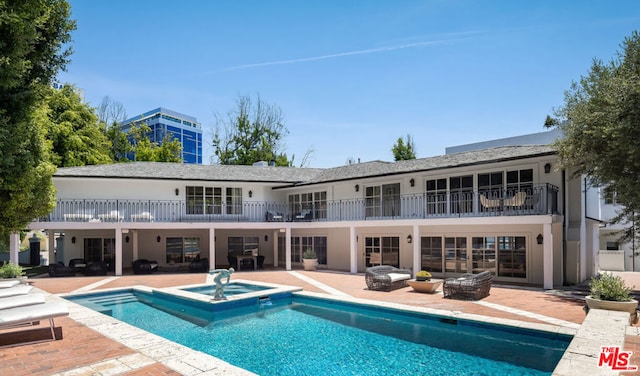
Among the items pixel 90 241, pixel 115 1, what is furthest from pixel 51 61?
pixel 90 241

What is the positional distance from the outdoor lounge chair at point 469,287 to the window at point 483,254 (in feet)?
13.5

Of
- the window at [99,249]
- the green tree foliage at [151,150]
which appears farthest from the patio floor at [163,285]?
the green tree foliage at [151,150]

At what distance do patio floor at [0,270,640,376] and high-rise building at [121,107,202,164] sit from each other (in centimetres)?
7370

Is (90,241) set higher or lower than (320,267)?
higher

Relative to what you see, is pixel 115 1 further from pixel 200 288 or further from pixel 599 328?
pixel 599 328

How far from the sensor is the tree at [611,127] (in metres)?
11.2

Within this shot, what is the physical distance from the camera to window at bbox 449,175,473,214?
17312mm

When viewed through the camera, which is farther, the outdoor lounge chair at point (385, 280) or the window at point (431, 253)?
the window at point (431, 253)

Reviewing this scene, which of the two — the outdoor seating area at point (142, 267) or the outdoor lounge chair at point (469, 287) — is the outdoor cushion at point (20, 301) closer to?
the outdoor lounge chair at point (469, 287)

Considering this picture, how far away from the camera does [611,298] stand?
32.5 feet

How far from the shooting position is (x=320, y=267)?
23094 mm

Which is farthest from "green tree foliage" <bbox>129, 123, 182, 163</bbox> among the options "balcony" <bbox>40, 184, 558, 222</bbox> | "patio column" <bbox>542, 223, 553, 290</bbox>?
"patio column" <bbox>542, 223, 553, 290</bbox>

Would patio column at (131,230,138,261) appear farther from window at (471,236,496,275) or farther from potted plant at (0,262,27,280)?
window at (471,236,496,275)

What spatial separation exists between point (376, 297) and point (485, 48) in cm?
1010
